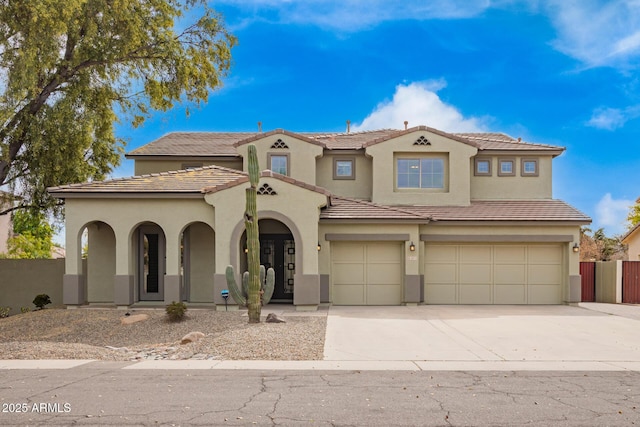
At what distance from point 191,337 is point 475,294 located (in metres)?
11.4

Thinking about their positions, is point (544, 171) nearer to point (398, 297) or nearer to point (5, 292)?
point (398, 297)

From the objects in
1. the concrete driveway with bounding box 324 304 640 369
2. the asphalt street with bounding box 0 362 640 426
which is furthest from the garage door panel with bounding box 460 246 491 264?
the asphalt street with bounding box 0 362 640 426

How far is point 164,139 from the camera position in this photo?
25.5m

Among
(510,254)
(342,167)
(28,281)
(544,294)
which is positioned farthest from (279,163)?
(544,294)

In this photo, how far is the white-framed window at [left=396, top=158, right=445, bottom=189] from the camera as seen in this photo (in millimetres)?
21750

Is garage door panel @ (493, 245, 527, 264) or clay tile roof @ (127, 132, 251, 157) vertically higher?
clay tile roof @ (127, 132, 251, 157)

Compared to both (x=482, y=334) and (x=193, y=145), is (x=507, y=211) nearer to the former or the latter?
(x=482, y=334)

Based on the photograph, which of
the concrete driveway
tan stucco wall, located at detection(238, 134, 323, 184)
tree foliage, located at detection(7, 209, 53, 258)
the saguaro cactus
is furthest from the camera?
tree foliage, located at detection(7, 209, 53, 258)

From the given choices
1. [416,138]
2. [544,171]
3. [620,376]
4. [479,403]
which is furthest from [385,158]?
[479,403]

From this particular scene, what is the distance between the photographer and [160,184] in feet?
59.8

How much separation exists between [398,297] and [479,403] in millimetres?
11992

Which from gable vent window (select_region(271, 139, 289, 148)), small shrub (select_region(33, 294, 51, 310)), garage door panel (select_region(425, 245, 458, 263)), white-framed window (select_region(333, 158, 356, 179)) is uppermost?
gable vent window (select_region(271, 139, 289, 148))

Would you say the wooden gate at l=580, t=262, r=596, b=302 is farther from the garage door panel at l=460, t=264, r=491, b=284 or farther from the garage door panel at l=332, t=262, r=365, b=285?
the garage door panel at l=332, t=262, r=365, b=285

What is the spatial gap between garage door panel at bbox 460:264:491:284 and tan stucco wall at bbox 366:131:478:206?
281 centimetres
